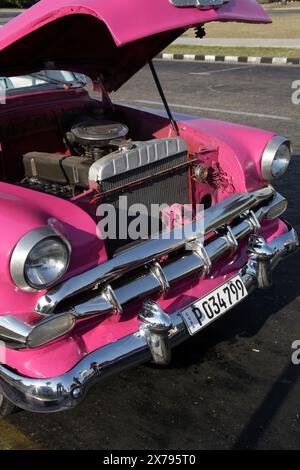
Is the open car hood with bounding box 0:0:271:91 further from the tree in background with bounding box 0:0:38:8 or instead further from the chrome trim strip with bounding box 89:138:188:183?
the tree in background with bounding box 0:0:38:8

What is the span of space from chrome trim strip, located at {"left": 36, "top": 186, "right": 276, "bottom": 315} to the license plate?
0.27 m

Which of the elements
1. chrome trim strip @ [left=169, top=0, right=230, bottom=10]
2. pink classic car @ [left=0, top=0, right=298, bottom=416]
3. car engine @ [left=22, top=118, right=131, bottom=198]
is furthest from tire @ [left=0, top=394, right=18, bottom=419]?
chrome trim strip @ [left=169, top=0, right=230, bottom=10]

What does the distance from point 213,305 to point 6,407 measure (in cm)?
100

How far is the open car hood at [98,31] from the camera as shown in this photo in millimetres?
2355

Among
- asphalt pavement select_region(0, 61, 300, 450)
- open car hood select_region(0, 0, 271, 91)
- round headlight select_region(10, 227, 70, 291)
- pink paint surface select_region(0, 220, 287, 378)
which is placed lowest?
asphalt pavement select_region(0, 61, 300, 450)

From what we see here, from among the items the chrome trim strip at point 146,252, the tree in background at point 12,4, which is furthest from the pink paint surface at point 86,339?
the tree in background at point 12,4

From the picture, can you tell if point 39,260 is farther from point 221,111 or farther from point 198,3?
point 221,111

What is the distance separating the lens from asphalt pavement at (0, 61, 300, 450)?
241 centimetres

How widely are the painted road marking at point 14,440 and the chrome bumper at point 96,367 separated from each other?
306 millimetres

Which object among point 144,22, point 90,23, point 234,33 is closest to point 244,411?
point 144,22

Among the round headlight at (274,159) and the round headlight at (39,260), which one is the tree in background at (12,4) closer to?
the round headlight at (274,159)

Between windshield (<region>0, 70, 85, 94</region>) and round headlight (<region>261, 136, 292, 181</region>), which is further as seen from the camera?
windshield (<region>0, 70, 85, 94</region>)

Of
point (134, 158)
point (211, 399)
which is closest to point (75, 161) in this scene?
point (134, 158)
